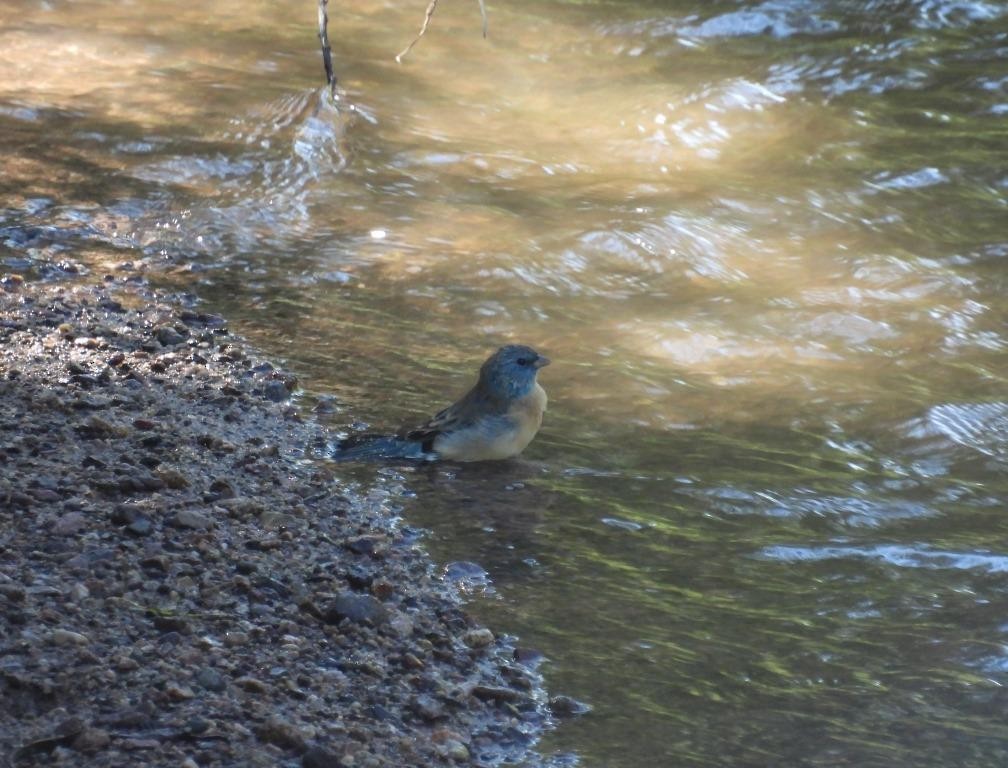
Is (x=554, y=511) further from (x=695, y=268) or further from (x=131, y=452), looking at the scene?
(x=695, y=268)

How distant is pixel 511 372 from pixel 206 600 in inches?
97.8

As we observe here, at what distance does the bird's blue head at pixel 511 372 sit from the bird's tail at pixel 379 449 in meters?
0.48

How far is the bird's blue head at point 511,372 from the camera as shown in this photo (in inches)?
281

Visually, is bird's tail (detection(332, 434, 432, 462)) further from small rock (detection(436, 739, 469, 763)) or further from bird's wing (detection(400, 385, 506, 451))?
small rock (detection(436, 739, 469, 763))

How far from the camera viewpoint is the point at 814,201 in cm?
1135

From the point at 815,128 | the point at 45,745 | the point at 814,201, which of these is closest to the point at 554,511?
the point at 45,745

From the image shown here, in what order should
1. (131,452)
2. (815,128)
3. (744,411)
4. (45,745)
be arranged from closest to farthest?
(45,745) → (131,452) → (744,411) → (815,128)

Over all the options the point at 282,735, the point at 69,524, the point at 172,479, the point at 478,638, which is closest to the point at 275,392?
the point at 172,479

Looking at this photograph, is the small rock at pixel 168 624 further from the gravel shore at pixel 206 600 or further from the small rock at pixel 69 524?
the small rock at pixel 69 524

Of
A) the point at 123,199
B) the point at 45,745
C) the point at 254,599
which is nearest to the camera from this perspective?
the point at 45,745

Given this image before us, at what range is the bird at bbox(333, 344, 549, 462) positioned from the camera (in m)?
7.01

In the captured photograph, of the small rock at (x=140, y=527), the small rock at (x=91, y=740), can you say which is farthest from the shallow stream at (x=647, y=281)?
the small rock at (x=91, y=740)

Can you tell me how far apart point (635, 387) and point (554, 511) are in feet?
5.41

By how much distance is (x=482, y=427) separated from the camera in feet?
23.2
